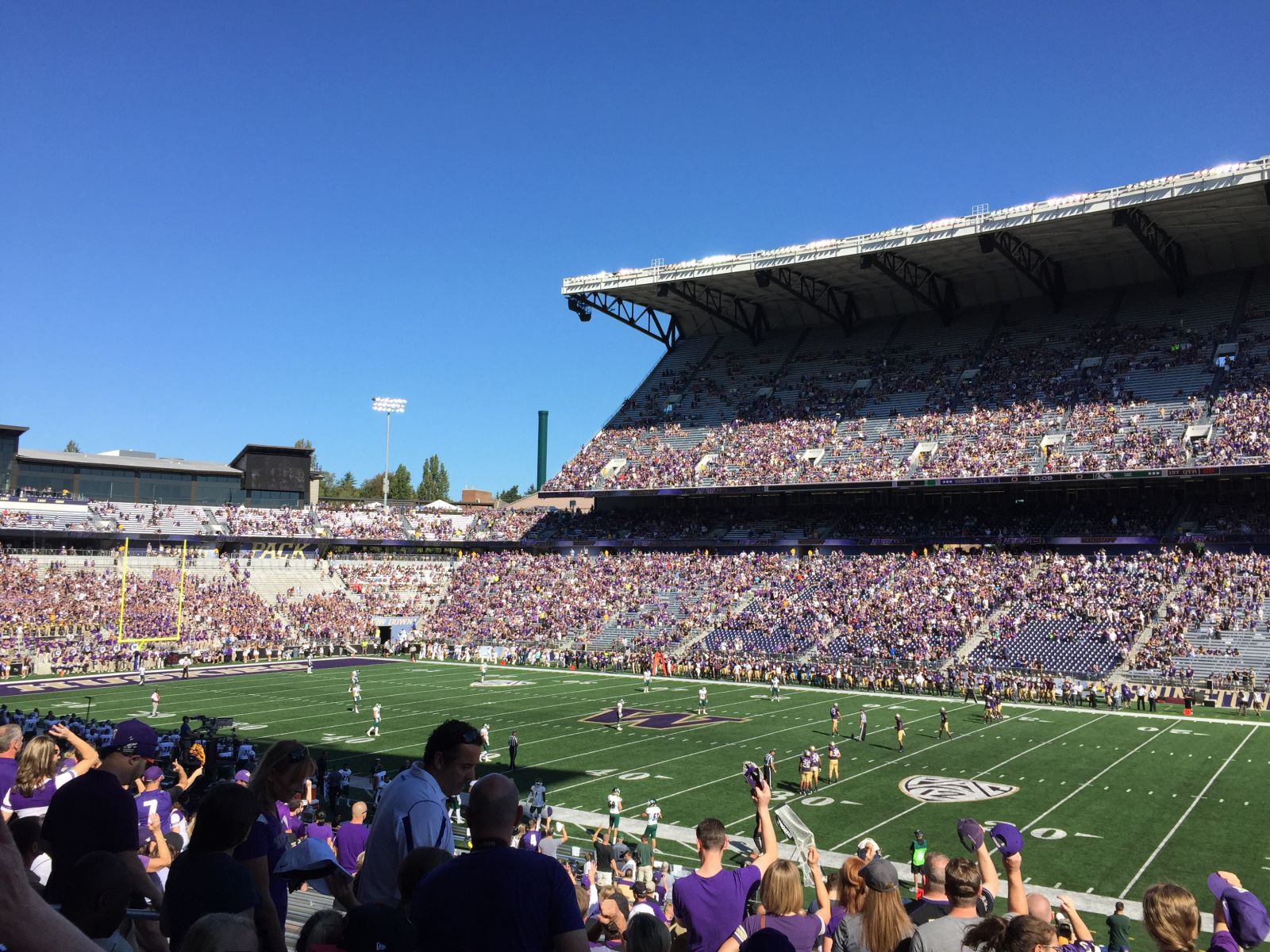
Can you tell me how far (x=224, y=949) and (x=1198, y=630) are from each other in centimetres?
4008

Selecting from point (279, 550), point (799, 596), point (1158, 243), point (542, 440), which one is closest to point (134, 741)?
point (799, 596)

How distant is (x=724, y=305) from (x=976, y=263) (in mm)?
17163

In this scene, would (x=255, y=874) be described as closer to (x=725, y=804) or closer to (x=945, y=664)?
(x=725, y=804)

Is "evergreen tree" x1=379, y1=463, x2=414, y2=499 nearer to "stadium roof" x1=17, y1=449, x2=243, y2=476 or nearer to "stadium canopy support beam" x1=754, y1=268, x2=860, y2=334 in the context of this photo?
"stadium roof" x1=17, y1=449, x2=243, y2=476

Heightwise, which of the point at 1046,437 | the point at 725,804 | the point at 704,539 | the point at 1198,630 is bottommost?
the point at 725,804

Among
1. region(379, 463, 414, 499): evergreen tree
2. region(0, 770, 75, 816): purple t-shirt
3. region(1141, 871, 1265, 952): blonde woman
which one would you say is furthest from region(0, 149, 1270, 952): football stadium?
region(379, 463, 414, 499): evergreen tree

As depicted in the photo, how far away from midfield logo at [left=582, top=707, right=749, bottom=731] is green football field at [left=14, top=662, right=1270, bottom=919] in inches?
5.0

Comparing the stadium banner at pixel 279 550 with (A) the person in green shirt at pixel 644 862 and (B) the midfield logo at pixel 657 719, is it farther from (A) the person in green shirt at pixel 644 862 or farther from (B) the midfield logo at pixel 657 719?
(A) the person in green shirt at pixel 644 862

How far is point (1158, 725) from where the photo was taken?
95.5 ft

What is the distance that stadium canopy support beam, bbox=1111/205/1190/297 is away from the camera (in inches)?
1750

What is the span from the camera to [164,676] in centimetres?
4153

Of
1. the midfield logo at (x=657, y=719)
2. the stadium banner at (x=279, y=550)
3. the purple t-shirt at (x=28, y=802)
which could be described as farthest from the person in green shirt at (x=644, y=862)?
the stadium banner at (x=279, y=550)

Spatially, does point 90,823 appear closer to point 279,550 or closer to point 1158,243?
point 1158,243

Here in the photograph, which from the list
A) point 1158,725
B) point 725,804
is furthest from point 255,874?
point 1158,725
